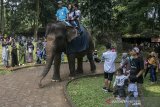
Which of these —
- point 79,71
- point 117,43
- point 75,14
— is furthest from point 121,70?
point 117,43

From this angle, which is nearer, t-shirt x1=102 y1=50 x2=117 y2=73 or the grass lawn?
the grass lawn

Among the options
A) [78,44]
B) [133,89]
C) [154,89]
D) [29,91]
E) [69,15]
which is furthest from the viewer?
[78,44]

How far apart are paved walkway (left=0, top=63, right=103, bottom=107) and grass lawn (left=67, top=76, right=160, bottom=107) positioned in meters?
0.42

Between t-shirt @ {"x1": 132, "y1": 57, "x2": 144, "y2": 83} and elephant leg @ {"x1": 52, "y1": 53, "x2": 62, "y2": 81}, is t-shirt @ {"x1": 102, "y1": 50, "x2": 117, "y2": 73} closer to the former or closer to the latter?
t-shirt @ {"x1": 132, "y1": 57, "x2": 144, "y2": 83}

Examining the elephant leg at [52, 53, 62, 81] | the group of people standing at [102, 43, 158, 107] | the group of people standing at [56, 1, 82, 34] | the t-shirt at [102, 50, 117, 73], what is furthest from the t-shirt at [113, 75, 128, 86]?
the group of people standing at [56, 1, 82, 34]

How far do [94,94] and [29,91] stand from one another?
2484mm

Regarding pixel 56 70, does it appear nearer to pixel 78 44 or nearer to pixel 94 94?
pixel 78 44

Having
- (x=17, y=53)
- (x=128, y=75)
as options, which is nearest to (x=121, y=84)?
(x=128, y=75)

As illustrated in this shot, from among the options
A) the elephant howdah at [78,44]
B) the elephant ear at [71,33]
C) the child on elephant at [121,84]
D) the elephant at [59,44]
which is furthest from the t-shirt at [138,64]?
the elephant howdah at [78,44]

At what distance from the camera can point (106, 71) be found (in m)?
13.1

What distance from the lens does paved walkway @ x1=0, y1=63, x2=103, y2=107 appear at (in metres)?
12.3

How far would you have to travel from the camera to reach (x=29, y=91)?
14.1 m

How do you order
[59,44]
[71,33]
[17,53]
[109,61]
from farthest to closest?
1. [17,53]
2. [71,33]
3. [59,44]
4. [109,61]

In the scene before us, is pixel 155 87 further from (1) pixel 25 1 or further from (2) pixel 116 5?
(1) pixel 25 1
